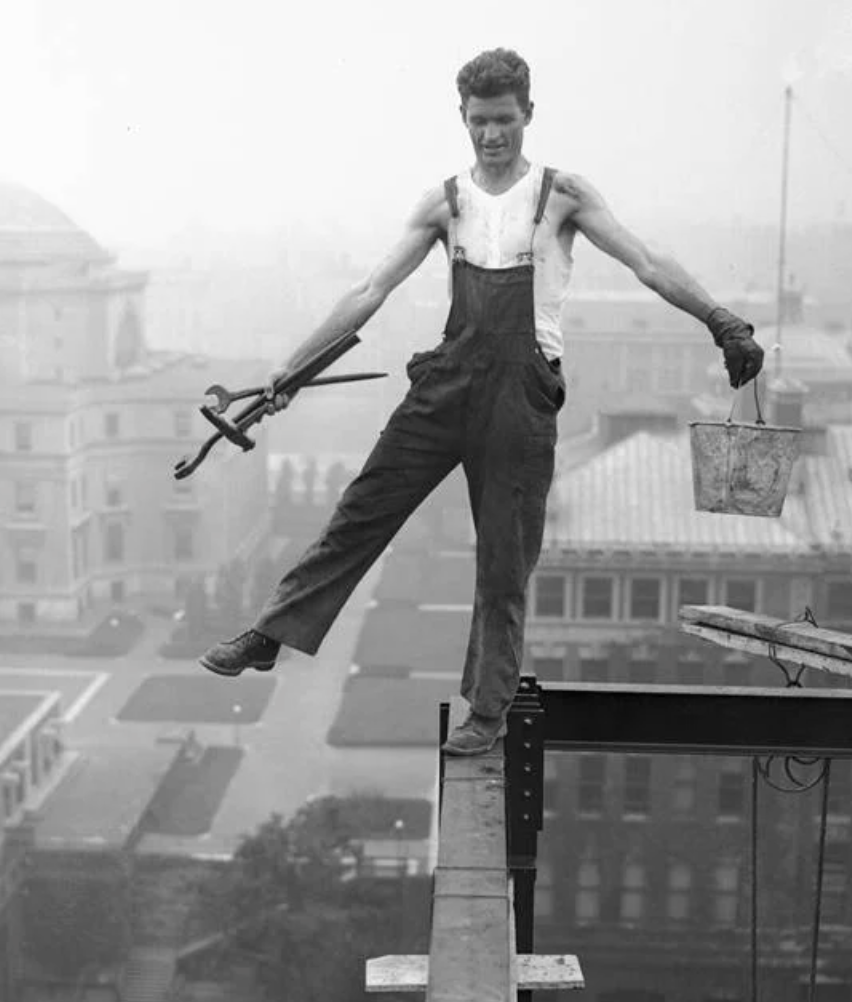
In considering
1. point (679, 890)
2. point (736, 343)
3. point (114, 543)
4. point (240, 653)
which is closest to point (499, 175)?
point (736, 343)

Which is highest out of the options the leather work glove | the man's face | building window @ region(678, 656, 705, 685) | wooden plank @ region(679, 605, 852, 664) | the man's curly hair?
→ the man's curly hair

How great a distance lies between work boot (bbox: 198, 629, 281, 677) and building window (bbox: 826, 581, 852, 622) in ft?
65.6

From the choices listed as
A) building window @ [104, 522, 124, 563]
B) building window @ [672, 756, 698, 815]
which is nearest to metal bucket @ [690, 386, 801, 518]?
building window @ [672, 756, 698, 815]

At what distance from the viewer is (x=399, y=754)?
25641 mm

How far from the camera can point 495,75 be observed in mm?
3496

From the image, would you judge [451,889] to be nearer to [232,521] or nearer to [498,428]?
[498,428]

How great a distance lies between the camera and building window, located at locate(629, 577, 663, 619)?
2142 cm

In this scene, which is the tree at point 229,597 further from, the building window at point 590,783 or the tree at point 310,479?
the building window at point 590,783

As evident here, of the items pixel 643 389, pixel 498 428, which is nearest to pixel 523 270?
pixel 498 428

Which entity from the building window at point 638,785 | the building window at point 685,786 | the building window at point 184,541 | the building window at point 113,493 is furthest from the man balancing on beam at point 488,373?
the building window at point 184,541

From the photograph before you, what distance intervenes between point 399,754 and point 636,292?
902 centimetres

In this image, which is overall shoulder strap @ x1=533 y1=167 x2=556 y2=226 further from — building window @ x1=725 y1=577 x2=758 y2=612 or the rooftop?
building window @ x1=725 y1=577 x2=758 y2=612

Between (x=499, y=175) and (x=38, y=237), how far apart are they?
72.9 feet

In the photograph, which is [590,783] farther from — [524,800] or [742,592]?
[524,800]
